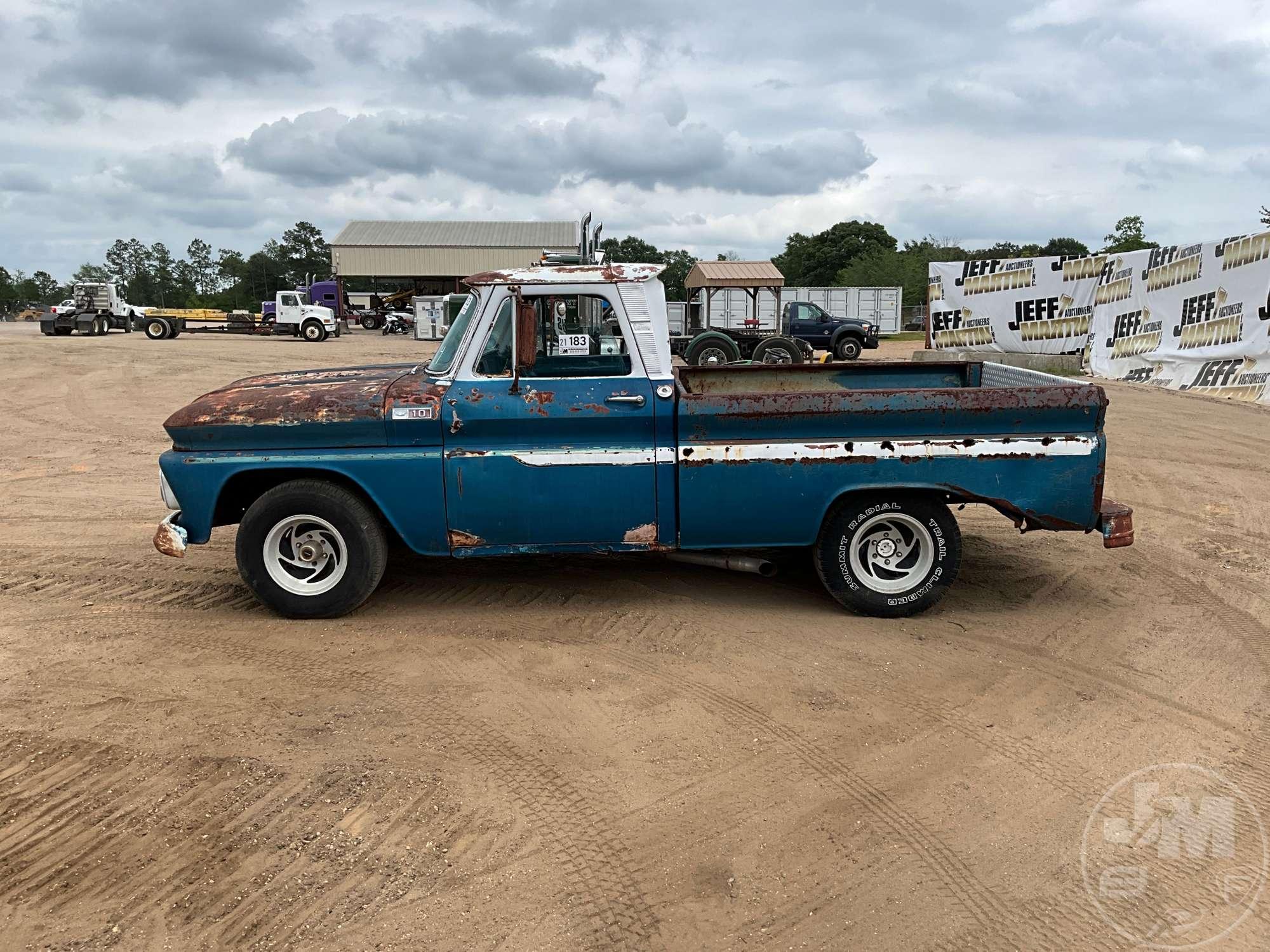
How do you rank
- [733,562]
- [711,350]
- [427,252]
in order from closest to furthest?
[733,562]
[711,350]
[427,252]

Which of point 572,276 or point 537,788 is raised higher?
point 572,276

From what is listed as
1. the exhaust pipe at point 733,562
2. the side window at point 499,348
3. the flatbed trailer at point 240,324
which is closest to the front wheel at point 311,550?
the side window at point 499,348

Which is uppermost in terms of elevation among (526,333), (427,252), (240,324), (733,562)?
(427,252)

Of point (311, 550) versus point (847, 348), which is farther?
point (847, 348)

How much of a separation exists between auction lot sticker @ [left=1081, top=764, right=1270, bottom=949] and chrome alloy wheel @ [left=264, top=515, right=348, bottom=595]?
3.99 metres

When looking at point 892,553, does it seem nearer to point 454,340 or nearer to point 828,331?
point 454,340

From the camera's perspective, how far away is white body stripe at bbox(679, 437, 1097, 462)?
518 centimetres

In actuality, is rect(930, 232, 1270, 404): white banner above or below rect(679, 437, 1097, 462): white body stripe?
above

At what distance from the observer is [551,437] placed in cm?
514

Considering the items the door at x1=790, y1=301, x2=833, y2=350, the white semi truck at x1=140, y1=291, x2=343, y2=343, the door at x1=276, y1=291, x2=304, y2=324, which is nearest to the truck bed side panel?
the door at x1=790, y1=301, x2=833, y2=350

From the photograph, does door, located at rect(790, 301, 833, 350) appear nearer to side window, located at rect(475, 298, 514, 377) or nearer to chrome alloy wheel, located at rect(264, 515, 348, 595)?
side window, located at rect(475, 298, 514, 377)

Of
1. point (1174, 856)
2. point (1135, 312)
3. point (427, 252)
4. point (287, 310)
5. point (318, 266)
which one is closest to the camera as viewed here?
point (1174, 856)

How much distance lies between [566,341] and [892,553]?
2.29 metres

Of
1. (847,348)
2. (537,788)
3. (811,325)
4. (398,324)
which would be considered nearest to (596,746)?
(537,788)
